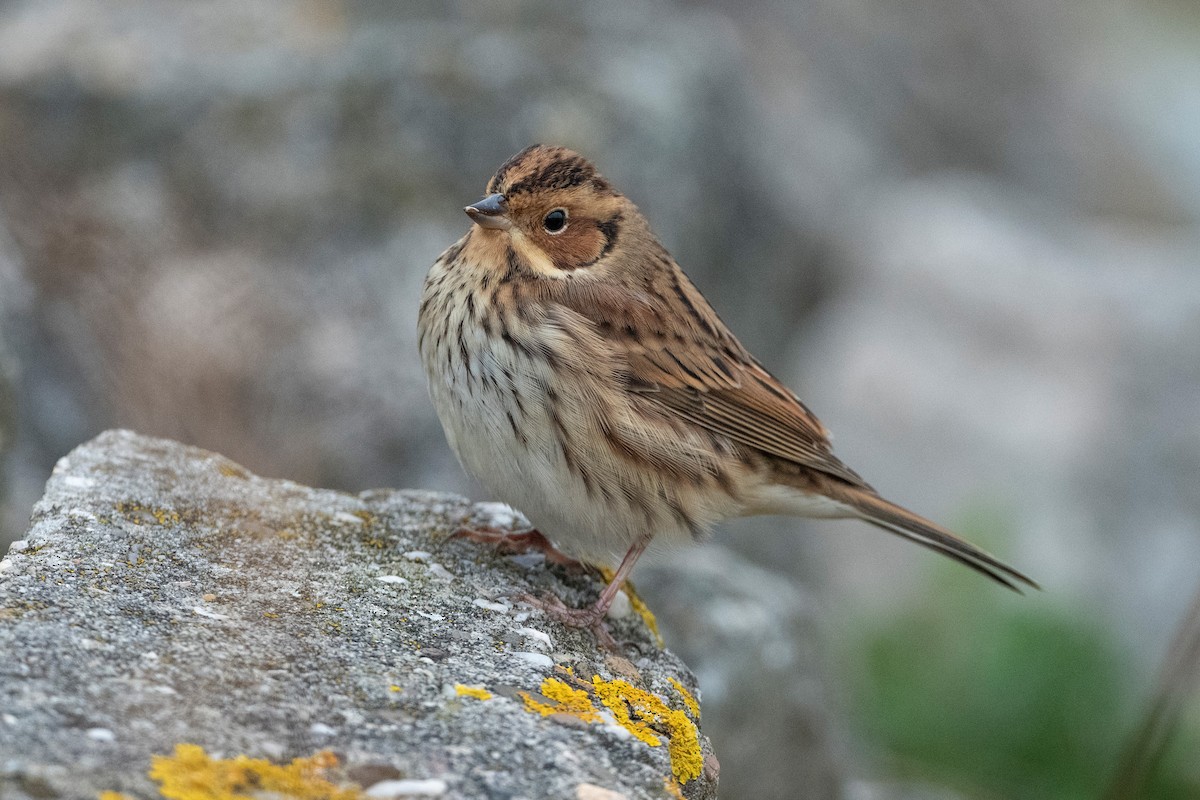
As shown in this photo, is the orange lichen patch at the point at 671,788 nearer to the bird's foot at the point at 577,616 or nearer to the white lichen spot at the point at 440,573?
the bird's foot at the point at 577,616

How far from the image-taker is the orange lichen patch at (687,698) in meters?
3.51

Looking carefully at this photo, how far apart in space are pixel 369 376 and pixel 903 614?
346 centimetres

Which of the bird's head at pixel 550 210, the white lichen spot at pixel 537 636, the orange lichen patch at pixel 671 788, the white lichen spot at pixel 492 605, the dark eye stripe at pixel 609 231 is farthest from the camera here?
the dark eye stripe at pixel 609 231

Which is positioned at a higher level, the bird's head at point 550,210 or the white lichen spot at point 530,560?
the bird's head at point 550,210

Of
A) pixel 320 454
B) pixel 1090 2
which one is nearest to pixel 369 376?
pixel 320 454

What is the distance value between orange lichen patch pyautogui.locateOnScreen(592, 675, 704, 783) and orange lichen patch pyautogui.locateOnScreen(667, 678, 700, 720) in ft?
0.45

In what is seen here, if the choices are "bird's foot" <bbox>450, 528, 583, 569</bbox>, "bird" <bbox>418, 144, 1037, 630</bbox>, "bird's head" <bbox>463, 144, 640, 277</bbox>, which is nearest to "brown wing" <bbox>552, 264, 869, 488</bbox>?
"bird" <bbox>418, 144, 1037, 630</bbox>

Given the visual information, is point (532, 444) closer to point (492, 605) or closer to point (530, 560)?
point (530, 560)

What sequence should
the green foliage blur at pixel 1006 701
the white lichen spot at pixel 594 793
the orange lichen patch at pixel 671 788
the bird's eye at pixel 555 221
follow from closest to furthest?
the white lichen spot at pixel 594 793
the orange lichen patch at pixel 671 788
the bird's eye at pixel 555 221
the green foliage blur at pixel 1006 701

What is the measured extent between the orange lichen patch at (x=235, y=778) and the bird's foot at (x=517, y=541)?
165cm

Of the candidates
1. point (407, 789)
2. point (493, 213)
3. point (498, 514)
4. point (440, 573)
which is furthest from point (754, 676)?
point (407, 789)

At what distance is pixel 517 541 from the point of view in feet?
14.3

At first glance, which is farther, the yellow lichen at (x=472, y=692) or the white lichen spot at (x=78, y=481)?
the white lichen spot at (x=78, y=481)

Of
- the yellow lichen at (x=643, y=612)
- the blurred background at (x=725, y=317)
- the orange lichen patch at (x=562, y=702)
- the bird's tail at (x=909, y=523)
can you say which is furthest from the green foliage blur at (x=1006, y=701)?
the orange lichen patch at (x=562, y=702)
